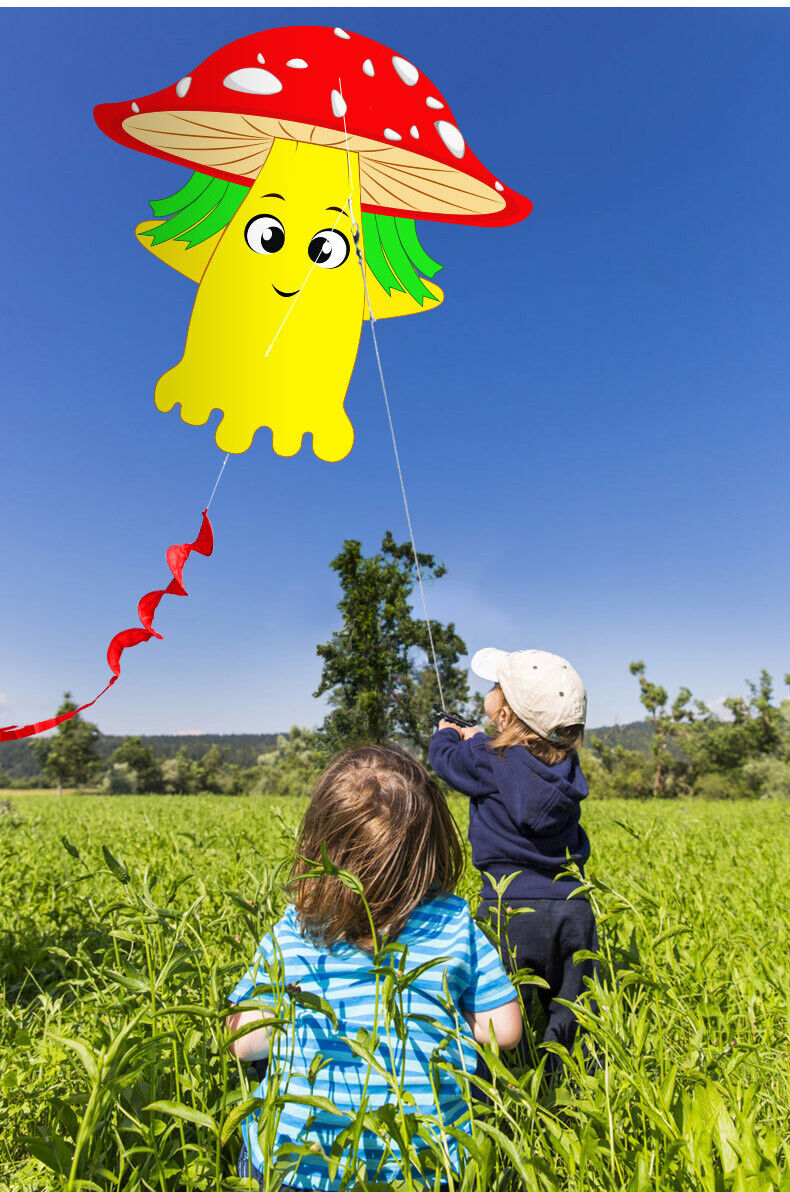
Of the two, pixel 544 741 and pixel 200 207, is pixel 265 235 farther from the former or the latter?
pixel 544 741

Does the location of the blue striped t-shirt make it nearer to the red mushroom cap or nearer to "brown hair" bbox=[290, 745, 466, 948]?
"brown hair" bbox=[290, 745, 466, 948]

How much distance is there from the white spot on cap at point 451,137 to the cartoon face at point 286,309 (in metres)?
0.34

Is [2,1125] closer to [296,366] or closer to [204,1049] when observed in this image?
[204,1049]

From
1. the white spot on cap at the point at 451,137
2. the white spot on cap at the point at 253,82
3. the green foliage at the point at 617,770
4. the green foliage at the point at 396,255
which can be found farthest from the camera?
the green foliage at the point at 617,770

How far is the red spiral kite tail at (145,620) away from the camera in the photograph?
5.61 ft

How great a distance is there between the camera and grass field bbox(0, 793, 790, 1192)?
92cm

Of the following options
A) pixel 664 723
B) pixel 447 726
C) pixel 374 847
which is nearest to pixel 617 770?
pixel 664 723

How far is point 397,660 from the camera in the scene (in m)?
16.1

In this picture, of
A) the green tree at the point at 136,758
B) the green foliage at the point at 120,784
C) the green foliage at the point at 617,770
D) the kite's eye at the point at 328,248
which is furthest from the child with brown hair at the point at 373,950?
the green tree at the point at 136,758

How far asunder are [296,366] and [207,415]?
0.37 m

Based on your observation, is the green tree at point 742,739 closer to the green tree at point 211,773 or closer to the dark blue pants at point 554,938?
the green tree at point 211,773

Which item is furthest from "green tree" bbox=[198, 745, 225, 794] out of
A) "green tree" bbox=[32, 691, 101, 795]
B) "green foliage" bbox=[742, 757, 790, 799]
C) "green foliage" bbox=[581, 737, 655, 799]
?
"green foliage" bbox=[742, 757, 790, 799]

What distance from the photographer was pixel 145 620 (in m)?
1.78

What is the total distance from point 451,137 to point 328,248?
60 cm
